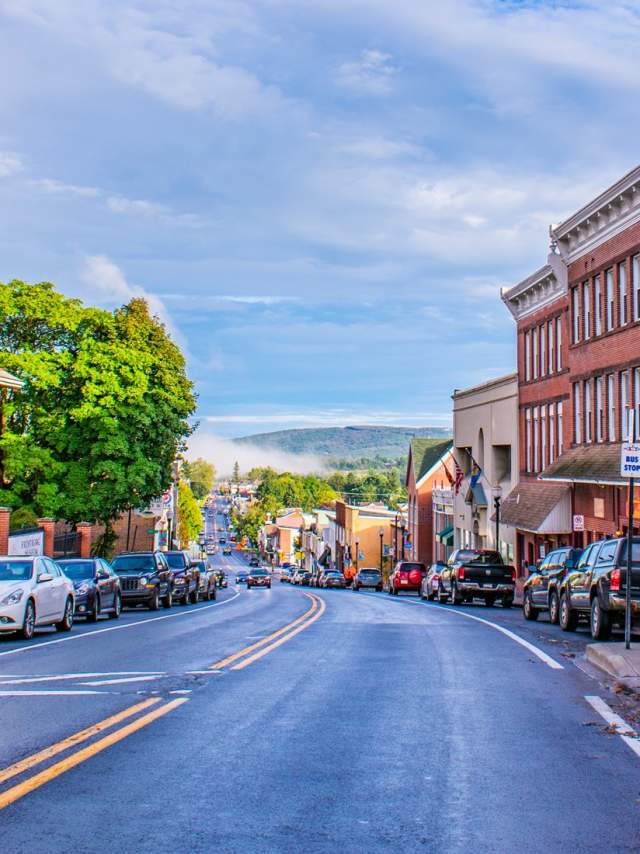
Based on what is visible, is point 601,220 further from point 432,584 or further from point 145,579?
point 145,579

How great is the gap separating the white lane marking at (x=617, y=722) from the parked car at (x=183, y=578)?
83.4ft

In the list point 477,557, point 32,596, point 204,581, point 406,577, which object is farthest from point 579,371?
point 32,596

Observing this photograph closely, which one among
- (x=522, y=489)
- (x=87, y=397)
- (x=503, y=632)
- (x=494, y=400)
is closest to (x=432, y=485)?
(x=494, y=400)

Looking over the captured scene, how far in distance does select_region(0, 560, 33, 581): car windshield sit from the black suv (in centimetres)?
1141

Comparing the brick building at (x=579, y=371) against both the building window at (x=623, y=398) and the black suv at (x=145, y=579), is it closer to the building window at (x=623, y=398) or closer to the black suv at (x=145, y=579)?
the building window at (x=623, y=398)

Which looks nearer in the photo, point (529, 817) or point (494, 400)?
point (529, 817)

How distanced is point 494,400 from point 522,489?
28.9ft

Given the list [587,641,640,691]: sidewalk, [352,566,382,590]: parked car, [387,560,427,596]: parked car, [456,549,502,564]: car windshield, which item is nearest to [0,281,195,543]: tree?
[456,549,502,564]: car windshield

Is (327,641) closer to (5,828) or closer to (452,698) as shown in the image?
(452,698)

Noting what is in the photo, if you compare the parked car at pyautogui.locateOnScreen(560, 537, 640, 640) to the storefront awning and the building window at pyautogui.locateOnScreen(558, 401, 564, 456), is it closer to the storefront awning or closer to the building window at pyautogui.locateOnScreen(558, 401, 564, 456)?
Result: the building window at pyautogui.locateOnScreen(558, 401, 564, 456)

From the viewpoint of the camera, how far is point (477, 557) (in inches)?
1582

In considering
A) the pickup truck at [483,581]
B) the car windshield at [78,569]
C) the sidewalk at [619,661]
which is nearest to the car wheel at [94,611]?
the car windshield at [78,569]

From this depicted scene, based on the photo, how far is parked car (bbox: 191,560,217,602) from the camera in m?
42.0

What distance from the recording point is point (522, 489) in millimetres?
50125
